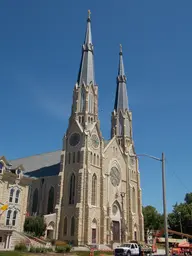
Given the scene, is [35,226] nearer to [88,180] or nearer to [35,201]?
[88,180]

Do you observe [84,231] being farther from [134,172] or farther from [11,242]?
[134,172]

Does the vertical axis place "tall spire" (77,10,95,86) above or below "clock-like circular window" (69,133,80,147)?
above

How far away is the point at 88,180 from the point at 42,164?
1737 cm

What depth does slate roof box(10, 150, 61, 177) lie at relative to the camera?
5979cm

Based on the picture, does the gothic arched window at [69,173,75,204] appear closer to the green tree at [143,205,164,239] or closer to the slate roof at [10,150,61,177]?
the slate roof at [10,150,61,177]

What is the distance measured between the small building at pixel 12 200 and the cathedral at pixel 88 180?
303 inches

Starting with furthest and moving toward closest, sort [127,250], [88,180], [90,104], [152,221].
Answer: [152,221], [90,104], [88,180], [127,250]

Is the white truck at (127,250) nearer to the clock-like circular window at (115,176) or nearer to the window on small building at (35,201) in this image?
the clock-like circular window at (115,176)

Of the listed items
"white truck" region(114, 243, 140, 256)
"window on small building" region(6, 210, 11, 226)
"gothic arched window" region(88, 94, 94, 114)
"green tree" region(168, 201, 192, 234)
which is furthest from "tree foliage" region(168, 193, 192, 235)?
"window on small building" region(6, 210, 11, 226)

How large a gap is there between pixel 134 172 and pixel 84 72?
2565 centimetres

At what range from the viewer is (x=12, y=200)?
40938 millimetres

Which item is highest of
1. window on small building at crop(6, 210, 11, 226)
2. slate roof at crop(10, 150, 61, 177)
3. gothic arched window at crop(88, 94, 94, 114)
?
gothic arched window at crop(88, 94, 94, 114)

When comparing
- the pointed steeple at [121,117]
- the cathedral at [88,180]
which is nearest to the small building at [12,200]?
the cathedral at [88,180]

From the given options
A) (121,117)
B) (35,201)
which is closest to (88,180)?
(35,201)
